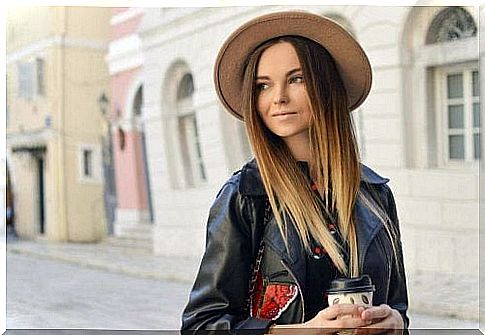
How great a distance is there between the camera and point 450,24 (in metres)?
2.56

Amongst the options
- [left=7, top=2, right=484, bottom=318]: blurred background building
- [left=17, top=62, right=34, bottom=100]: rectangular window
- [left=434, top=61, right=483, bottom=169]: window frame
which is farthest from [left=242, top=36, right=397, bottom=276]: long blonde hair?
[left=17, top=62, right=34, bottom=100]: rectangular window

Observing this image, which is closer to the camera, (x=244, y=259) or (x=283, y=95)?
(x=244, y=259)

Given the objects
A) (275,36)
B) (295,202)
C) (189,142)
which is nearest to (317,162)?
(295,202)

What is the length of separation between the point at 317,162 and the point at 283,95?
0.14 metres

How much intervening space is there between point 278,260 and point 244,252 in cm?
6

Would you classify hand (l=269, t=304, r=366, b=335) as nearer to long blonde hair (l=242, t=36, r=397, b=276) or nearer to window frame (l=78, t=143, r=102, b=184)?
long blonde hair (l=242, t=36, r=397, b=276)

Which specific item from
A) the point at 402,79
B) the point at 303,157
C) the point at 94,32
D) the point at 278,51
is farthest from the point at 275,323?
the point at 94,32

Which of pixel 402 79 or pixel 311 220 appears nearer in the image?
pixel 311 220

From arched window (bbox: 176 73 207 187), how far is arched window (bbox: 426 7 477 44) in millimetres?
834

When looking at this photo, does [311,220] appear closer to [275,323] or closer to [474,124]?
[275,323]

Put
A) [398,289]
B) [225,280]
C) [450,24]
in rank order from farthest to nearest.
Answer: [450,24] → [398,289] → [225,280]

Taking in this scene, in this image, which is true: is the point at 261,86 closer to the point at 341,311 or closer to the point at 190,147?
the point at 341,311

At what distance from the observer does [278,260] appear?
1237 millimetres

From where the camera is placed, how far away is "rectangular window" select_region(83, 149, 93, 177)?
2.73 metres
